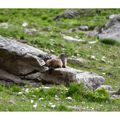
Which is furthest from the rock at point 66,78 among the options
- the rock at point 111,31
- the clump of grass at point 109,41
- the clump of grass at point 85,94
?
the rock at point 111,31

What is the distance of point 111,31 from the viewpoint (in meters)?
23.8

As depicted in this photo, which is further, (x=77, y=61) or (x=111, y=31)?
(x=111, y=31)

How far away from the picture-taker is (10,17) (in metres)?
31.8

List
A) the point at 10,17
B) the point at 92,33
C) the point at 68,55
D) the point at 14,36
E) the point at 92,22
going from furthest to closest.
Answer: the point at 10,17 → the point at 92,22 → the point at 92,33 → the point at 14,36 → the point at 68,55

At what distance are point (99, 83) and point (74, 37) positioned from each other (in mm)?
9659

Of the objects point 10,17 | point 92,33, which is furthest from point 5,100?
point 10,17

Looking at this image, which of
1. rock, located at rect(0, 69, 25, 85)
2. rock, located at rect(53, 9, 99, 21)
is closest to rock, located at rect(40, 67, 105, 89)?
rock, located at rect(0, 69, 25, 85)

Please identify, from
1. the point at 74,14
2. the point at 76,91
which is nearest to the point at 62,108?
the point at 76,91

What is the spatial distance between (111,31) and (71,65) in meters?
7.22

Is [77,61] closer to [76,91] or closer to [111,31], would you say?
[76,91]

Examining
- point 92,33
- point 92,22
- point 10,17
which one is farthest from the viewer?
point 10,17

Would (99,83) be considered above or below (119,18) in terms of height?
below

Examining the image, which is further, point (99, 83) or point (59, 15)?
point (59, 15)

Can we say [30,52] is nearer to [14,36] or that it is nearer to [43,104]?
[43,104]
